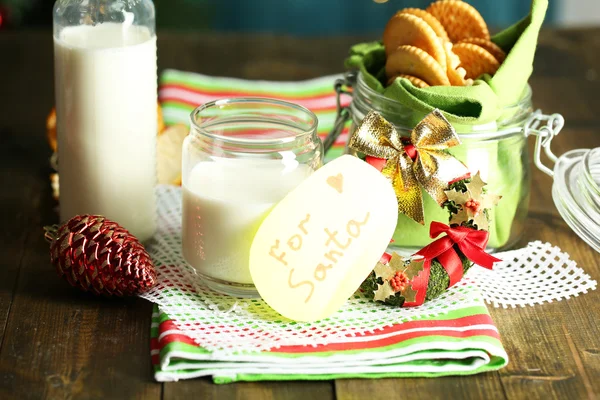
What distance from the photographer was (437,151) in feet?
2.56

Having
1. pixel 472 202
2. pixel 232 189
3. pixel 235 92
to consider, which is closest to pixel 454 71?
pixel 472 202

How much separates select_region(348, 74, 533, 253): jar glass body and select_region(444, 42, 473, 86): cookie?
0.14ft

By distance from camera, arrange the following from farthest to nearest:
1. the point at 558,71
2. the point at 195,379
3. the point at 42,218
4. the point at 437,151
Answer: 1. the point at 558,71
2. the point at 42,218
3. the point at 437,151
4. the point at 195,379

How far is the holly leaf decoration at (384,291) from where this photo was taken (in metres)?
0.75

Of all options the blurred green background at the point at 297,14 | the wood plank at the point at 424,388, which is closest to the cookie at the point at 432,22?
the wood plank at the point at 424,388

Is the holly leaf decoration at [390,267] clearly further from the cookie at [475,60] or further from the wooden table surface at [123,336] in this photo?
the cookie at [475,60]

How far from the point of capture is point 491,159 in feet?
2.74

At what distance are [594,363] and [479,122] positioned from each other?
24 cm

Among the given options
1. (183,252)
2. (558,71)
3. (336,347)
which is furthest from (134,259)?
(558,71)

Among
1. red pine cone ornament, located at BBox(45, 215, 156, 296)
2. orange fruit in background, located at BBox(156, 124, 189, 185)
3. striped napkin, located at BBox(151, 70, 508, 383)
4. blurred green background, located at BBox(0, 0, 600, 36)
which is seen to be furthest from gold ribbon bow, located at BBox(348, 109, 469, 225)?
blurred green background, located at BBox(0, 0, 600, 36)

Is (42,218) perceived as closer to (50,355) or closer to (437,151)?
(50,355)

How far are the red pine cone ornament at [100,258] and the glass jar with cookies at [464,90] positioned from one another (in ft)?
0.84

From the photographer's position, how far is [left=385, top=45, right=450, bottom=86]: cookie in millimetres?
787

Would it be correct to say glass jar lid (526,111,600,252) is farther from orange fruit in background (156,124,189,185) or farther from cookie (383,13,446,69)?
orange fruit in background (156,124,189,185)
